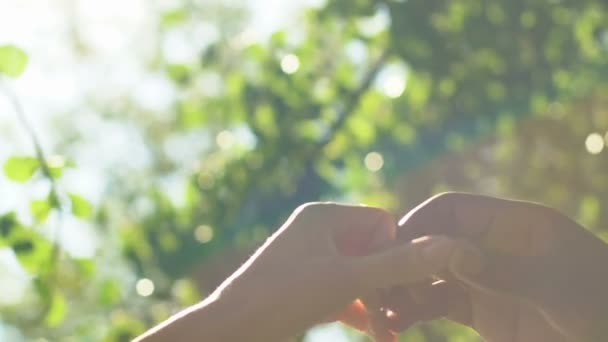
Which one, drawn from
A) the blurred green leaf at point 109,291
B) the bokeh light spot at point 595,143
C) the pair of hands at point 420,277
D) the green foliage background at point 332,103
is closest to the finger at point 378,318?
the pair of hands at point 420,277

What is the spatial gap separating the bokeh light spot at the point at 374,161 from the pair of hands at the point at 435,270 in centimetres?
239

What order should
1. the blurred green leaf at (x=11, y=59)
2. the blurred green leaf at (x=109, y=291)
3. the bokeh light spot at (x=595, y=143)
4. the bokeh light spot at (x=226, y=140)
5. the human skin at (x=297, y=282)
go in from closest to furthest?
1. the human skin at (x=297, y=282)
2. the blurred green leaf at (x=11, y=59)
3. the blurred green leaf at (x=109, y=291)
4. the bokeh light spot at (x=226, y=140)
5. the bokeh light spot at (x=595, y=143)

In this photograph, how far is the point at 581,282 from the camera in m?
0.91

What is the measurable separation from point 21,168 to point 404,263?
1059mm

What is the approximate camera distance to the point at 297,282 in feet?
2.71

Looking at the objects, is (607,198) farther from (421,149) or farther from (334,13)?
(334,13)

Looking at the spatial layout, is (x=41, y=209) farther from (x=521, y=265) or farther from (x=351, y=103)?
(x=351, y=103)

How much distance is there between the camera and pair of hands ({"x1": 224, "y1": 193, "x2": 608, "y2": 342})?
2.72ft

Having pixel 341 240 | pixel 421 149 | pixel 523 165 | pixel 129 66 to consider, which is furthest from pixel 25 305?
pixel 341 240

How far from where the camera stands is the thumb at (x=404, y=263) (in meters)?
0.85

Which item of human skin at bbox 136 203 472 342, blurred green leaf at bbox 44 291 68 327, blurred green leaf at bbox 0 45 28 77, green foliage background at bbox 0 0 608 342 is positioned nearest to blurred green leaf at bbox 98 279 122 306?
blurred green leaf at bbox 44 291 68 327

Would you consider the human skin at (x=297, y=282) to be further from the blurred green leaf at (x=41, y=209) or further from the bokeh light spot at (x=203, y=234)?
the bokeh light spot at (x=203, y=234)

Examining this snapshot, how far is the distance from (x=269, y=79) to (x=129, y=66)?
17.7ft

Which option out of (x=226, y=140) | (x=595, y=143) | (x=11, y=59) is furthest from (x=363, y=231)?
(x=595, y=143)
